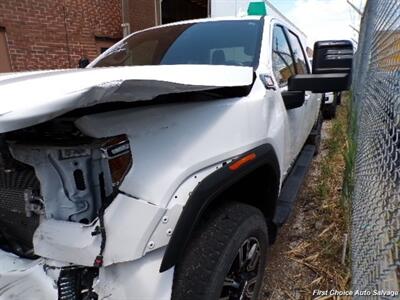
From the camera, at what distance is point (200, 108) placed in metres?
1.57

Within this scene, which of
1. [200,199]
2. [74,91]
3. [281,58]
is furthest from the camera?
[281,58]

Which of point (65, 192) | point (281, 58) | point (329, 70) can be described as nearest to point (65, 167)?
point (65, 192)

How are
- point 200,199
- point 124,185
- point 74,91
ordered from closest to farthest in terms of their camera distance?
1. point 74,91
2. point 124,185
3. point 200,199

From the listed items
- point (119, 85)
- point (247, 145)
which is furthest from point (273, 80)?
point (119, 85)

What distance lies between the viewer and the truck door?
267cm

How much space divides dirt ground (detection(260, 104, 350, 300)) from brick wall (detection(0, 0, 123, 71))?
20.1ft

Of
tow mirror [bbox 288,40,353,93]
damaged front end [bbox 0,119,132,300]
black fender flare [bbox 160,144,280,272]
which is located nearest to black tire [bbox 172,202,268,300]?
black fender flare [bbox 160,144,280,272]

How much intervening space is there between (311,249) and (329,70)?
1403 millimetres

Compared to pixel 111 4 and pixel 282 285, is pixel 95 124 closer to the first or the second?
pixel 282 285

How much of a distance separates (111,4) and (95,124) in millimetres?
8874

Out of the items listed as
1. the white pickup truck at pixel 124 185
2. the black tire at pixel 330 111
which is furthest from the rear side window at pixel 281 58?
the black tire at pixel 330 111

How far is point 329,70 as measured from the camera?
249cm

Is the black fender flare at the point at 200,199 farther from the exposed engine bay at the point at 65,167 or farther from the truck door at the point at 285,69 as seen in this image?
the truck door at the point at 285,69

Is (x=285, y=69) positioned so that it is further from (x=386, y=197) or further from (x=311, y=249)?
(x=386, y=197)
